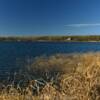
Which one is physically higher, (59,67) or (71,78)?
(71,78)

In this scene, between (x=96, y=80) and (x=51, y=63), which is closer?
(x=96, y=80)

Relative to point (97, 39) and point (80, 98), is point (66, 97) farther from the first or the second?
point (97, 39)

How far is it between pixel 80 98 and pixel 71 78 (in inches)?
39.1

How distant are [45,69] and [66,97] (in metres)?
14.9

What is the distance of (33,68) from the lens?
22359mm

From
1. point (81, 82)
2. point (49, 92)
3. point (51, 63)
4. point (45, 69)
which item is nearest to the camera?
point (49, 92)

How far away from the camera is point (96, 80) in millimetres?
8094

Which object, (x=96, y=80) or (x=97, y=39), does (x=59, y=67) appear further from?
(x=97, y=39)

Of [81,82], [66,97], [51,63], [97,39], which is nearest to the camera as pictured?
[66,97]

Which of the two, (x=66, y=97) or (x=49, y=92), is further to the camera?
(x=49, y=92)

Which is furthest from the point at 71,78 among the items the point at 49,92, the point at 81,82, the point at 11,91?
the point at 11,91

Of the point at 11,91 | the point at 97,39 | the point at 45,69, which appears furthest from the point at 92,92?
the point at 97,39

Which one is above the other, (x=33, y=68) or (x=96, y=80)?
(x=96, y=80)

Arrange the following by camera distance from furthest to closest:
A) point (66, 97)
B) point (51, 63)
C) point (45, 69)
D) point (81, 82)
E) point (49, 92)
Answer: point (51, 63)
point (45, 69)
point (81, 82)
point (49, 92)
point (66, 97)
